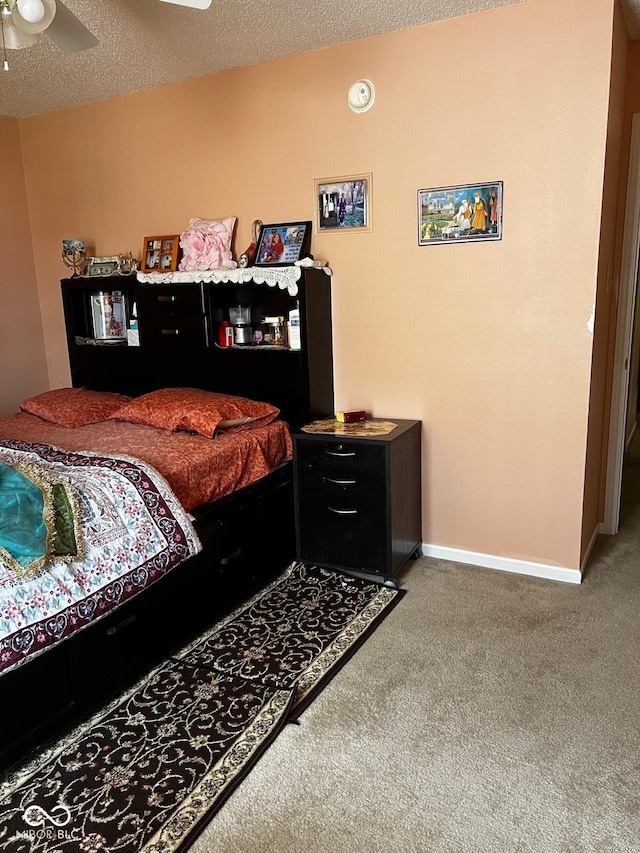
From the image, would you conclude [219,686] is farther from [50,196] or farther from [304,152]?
[50,196]

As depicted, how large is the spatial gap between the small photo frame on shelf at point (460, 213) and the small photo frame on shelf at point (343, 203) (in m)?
0.28

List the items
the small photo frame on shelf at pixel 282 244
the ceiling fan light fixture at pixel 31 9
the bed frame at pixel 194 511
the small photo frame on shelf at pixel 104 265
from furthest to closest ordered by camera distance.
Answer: the small photo frame on shelf at pixel 104 265
the small photo frame on shelf at pixel 282 244
the bed frame at pixel 194 511
the ceiling fan light fixture at pixel 31 9

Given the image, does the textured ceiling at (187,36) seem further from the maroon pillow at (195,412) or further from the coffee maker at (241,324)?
→ the maroon pillow at (195,412)

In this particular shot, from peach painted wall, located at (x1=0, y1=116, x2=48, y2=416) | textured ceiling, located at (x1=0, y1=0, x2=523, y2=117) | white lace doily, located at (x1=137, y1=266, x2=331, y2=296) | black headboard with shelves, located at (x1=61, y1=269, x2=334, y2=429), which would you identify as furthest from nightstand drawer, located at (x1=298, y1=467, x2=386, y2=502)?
peach painted wall, located at (x1=0, y1=116, x2=48, y2=416)

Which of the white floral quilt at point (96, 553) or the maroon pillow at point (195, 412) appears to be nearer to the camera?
the white floral quilt at point (96, 553)

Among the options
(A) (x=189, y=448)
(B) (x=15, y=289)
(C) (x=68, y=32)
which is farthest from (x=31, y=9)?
(B) (x=15, y=289)

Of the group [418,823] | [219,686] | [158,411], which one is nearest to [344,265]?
[158,411]

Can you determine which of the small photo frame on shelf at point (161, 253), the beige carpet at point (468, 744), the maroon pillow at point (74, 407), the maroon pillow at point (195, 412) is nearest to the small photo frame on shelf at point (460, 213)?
the maroon pillow at point (195, 412)

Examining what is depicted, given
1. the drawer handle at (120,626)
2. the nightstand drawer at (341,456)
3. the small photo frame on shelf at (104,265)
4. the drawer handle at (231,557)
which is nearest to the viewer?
the drawer handle at (120,626)

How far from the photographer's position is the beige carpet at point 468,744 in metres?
1.62

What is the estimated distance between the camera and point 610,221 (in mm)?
2879

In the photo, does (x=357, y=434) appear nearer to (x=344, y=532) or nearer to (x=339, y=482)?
(x=339, y=482)

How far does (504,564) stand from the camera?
3.05 meters

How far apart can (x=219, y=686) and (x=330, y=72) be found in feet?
8.91
